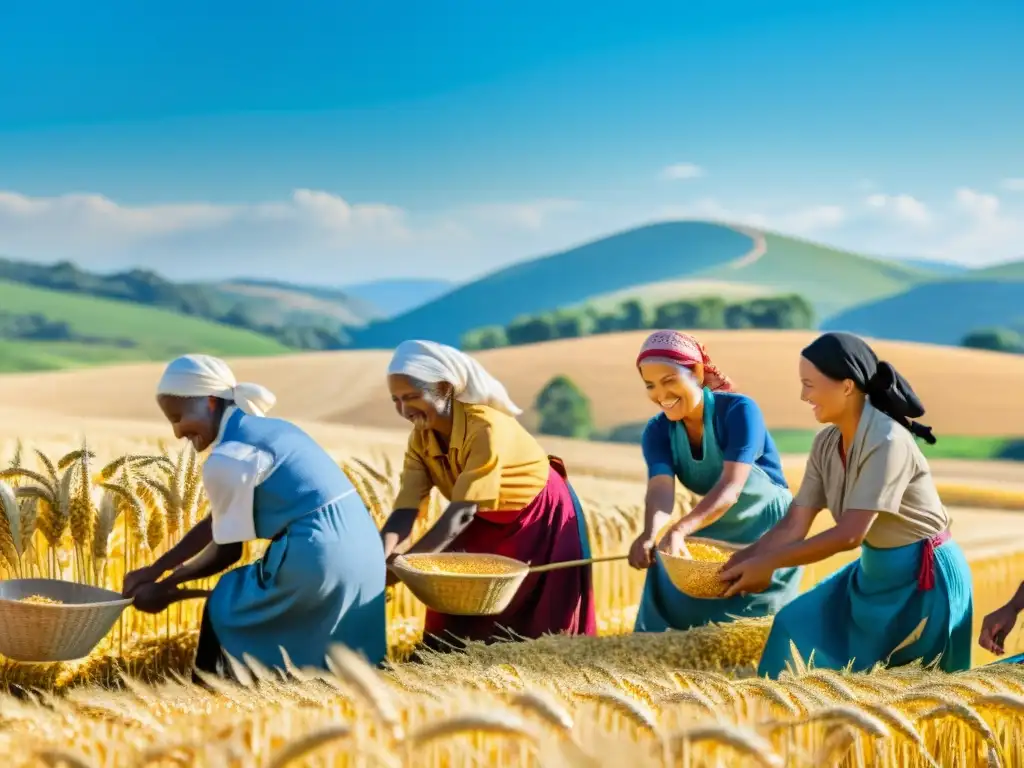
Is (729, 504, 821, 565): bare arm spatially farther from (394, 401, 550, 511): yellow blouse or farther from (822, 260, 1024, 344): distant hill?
(822, 260, 1024, 344): distant hill

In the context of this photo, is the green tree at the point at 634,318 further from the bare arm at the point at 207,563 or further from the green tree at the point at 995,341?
the bare arm at the point at 207,563

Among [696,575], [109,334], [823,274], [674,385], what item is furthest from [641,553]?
[823,274]

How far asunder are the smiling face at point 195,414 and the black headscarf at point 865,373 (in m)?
2.08

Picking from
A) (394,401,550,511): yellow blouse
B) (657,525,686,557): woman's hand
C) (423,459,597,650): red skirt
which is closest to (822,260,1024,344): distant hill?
(423,459,597,650): red skirt

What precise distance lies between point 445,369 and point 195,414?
992 millimetres

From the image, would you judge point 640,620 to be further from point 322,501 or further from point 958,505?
point 958,505

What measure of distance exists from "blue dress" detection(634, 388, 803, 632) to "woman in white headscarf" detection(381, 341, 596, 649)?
1.21ft

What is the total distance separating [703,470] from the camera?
5402mm

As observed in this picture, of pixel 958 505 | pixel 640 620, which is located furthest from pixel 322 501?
pixel 958 505

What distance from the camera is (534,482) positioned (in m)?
5.30

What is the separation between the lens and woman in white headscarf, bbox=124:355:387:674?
4.37 metres

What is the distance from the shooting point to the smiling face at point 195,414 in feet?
14.6

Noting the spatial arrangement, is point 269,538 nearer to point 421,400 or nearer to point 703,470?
point 421,400

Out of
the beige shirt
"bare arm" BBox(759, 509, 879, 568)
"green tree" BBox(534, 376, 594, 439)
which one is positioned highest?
the beige shirt
